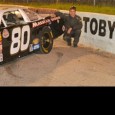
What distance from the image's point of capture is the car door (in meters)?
8.23

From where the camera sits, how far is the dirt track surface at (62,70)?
25.0ft

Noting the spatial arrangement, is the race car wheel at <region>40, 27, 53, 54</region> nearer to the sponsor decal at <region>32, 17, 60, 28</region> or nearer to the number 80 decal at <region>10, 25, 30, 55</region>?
the sponsor decal at <region>32, 17, 60, 28</region>

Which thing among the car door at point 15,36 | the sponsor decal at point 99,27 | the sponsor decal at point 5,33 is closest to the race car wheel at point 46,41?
the car door at point 15,36

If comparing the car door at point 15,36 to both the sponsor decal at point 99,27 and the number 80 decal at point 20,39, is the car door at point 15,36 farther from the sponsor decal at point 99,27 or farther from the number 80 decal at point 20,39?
the sponsor decal at point 99,27

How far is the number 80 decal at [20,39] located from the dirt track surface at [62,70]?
1.58ft

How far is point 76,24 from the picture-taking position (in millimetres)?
11422

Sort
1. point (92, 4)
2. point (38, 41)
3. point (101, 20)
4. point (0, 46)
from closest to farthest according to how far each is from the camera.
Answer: point (0, 46) → point (38, 41) → point (101, 20) → point (92, 4)

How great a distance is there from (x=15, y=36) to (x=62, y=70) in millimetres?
1431

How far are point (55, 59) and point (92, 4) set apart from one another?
9.54m

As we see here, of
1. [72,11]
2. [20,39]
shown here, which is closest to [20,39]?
[20,39]

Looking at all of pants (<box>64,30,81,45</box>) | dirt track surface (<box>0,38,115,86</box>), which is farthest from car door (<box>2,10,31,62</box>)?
→ pants (<box>64,30,81,45</box>)

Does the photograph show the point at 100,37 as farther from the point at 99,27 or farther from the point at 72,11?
the point at 72,11
